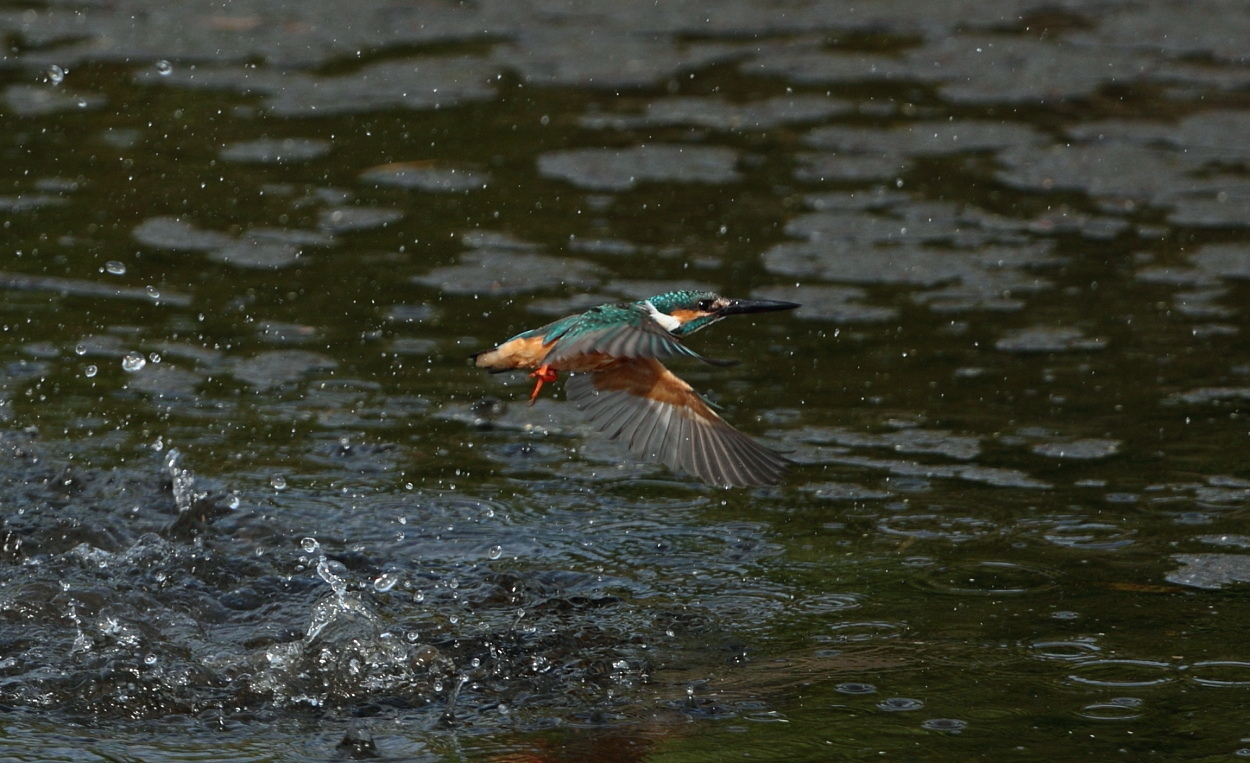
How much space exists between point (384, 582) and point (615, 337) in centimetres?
98

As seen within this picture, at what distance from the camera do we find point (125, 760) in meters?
3.67

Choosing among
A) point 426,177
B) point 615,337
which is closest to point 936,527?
point 615,337

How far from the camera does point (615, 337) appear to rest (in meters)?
4.38

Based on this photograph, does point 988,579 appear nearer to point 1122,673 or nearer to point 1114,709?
point 1122,673

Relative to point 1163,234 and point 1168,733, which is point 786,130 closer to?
point 1163,234

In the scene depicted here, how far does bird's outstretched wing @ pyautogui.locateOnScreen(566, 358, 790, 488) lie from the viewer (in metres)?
4.62

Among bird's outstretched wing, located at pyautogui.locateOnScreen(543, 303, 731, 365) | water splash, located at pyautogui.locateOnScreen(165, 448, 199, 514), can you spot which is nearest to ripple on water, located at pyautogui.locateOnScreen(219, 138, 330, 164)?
water splash, located at pyautogui.locateOnScreen(165, 448, 199, 514)

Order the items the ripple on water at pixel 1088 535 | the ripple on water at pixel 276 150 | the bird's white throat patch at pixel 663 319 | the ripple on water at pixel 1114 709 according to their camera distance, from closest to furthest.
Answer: the ripple on water at pixel 1114 709, the ripple on water at pixel 1088 535, the bird's white throat patch at pixel 663 319, the ripple on water at pixel 276 150

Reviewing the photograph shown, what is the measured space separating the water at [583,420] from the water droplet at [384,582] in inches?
1.8

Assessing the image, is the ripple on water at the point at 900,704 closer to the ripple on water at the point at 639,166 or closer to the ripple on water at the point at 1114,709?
the ripple on water at the point at 1114,709

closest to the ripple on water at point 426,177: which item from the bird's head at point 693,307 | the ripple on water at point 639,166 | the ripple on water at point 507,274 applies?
the ripple on water at point 639,166

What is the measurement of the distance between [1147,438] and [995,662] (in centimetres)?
174

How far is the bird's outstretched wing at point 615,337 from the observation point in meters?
4.23

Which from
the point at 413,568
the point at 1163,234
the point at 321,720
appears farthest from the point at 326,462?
the point at 1163,234
